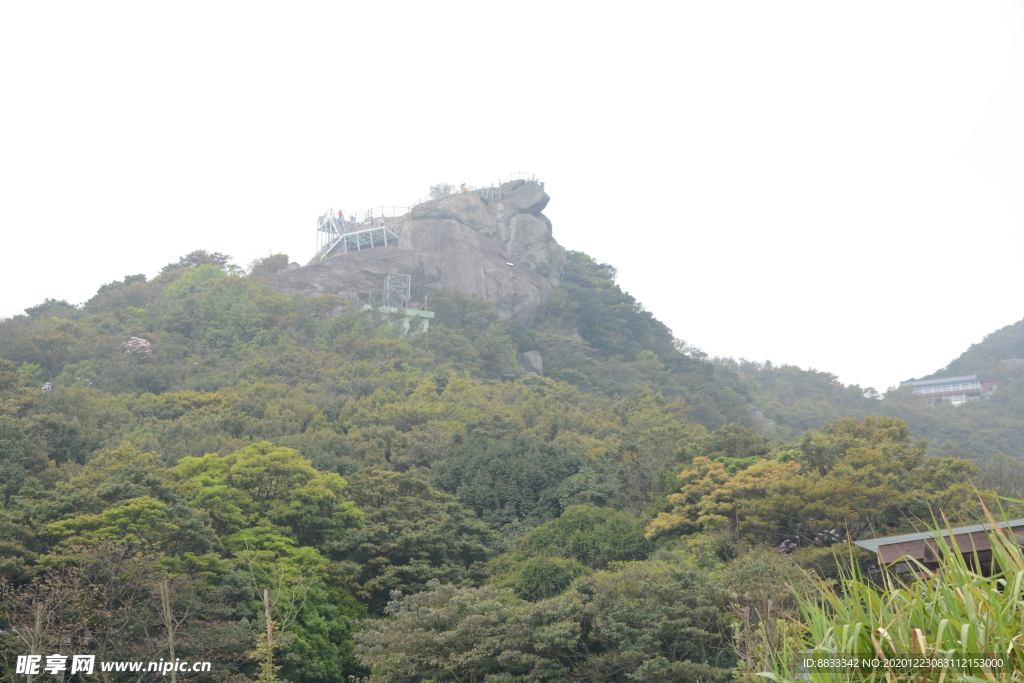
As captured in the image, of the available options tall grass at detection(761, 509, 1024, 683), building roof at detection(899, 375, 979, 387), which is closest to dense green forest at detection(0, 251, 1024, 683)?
tall grass at detection(761, 509, 1024, 683)

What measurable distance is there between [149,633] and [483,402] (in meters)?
20.3

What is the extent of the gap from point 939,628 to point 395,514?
18.9 m

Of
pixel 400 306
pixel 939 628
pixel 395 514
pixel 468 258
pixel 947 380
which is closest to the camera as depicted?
pixel 939 628

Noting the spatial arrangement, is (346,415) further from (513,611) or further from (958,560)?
(958,560)

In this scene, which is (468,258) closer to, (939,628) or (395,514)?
(395,514)

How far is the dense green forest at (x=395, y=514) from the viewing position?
15.5 metres

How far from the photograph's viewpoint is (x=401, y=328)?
46344 millimetres

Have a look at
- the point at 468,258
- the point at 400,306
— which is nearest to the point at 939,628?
the point at 400,306

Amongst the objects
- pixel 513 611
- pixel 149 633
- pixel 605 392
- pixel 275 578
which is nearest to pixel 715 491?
pixel 513 611

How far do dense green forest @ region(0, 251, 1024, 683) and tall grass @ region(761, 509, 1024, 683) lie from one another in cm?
78

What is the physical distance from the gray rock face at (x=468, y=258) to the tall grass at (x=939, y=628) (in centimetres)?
4615

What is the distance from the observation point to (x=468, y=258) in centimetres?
5384

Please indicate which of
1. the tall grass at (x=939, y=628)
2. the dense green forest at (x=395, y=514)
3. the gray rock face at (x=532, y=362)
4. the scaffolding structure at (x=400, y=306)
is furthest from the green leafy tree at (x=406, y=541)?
the gray rock face at (x=532, y=362)

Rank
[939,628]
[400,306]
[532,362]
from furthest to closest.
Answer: [400,306], [532,362], [939,628]
